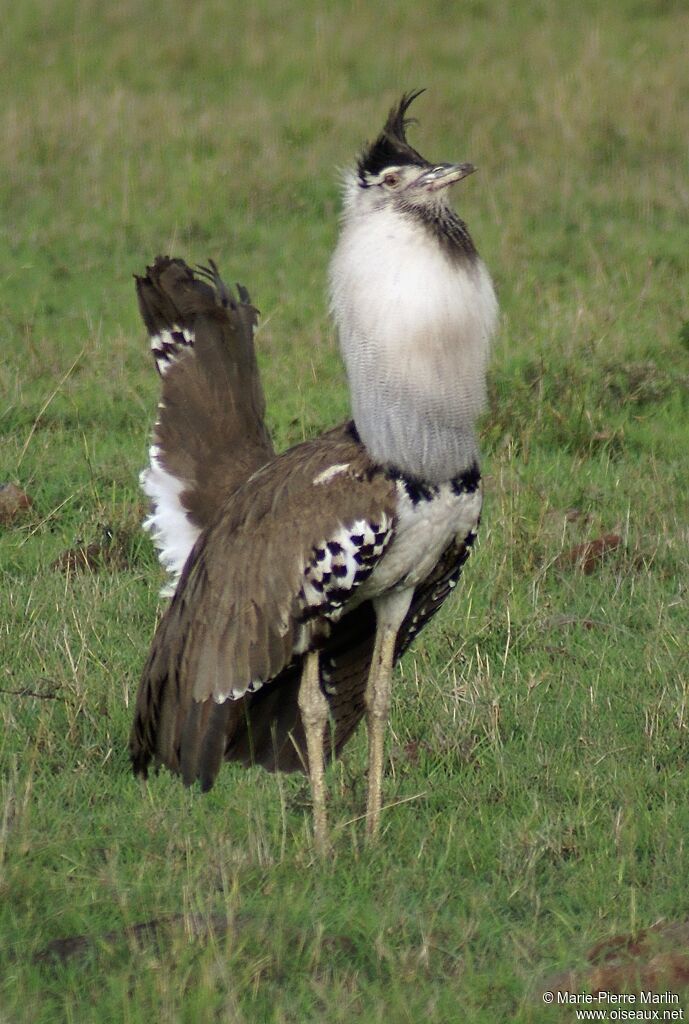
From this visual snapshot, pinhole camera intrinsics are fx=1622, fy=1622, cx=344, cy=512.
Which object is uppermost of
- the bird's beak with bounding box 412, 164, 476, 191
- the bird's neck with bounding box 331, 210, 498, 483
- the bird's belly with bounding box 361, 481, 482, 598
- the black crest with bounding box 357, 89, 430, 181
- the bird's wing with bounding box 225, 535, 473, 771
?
the black crest with bounding box 357, 89, 430, 181

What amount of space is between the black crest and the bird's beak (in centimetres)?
5

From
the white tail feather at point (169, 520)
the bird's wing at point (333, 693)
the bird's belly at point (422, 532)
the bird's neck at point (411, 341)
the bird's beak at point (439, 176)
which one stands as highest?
the bird's beak at point (439, 176)

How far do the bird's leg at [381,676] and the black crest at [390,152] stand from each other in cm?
97

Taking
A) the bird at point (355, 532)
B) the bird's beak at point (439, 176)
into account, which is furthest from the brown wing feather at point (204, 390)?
the bird's beak at point (439, 176)

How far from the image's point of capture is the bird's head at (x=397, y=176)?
11.8 feet

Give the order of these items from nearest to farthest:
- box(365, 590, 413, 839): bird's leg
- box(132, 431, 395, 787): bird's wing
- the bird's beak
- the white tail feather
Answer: box(132, 431, 395, 787): bird's wing
the bird's beak
box(365, 590, 413, 839): bird's leg
the white tail feather

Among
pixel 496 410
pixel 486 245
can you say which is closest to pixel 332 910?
pixel 496 410

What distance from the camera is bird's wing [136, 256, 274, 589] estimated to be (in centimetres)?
443

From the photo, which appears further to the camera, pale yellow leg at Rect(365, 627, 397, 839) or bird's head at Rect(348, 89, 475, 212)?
pale yellow leg at Rect(365, 627, 397, 839)

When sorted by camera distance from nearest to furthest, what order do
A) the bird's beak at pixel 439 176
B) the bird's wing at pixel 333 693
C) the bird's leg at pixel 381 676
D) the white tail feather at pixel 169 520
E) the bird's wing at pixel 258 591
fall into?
1. the bird's wing at pixel 258 591
2. the bird's beak at pixel 439 176
3. the bird's leg at pixel 381 676
4. the bird's wing at pixel 333 693
5. the white tail feather at pixel 169 520

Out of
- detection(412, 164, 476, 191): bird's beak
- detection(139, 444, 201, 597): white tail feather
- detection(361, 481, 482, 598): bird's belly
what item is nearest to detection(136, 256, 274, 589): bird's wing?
detection(139, 444, 201, 597): white tail feather

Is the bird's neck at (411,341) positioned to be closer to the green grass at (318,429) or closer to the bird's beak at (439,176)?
the bird's beak at (439,176)

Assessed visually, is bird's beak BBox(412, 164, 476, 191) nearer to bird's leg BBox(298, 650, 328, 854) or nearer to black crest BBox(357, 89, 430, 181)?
black crest BBox(357, 89, 430, 181)

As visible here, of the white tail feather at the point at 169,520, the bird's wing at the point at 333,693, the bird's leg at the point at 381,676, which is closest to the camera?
the bird's leg at the point at 381,676
